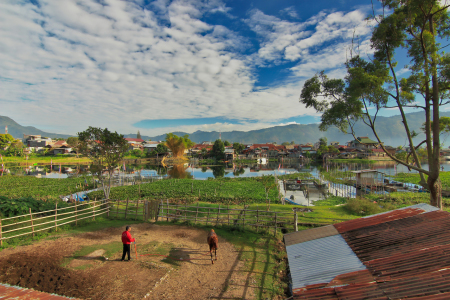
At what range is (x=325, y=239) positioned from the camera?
24.0 ft

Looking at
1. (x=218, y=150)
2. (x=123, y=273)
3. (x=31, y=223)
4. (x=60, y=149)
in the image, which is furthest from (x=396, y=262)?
(x=60, y=149)

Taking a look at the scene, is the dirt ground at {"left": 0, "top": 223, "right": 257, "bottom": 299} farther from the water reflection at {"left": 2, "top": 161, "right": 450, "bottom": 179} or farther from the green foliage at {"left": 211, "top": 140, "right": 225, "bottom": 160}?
the green foliage at {"left": 211, "top": 140, "right": 225, "bottom": 160}

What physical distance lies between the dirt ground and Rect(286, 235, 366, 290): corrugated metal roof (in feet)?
5.50

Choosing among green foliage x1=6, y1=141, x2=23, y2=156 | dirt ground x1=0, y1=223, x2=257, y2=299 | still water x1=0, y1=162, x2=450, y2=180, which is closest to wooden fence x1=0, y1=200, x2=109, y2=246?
dirt ground x1=0, y1=223, x2=257, y2=299

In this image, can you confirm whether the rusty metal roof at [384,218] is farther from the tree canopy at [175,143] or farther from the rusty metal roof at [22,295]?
the tree canopy at [175,143]

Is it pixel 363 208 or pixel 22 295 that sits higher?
→ pixel 22 295

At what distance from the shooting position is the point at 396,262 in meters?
4.88

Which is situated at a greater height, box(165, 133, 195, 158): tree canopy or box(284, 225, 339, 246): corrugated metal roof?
box(165, 133, 195, 158): tree canopy

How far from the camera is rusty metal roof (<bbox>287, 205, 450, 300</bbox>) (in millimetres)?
4055

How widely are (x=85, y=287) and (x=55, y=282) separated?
3.16ft

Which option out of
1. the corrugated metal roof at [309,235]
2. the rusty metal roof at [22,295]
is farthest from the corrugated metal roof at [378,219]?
the rusty metal roof at [22,295]

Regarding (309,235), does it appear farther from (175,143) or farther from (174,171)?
(175,143)

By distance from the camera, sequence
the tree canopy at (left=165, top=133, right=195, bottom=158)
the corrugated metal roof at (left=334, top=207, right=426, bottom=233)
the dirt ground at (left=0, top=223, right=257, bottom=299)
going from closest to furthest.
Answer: the dirt ground at (left=0, top=223, right=257, bottom=299), the corrugated metal roof at (left=334, top=207, right=426, bottom=233), the tree canopy at (left=165, top=133, right=195, bottom=158)

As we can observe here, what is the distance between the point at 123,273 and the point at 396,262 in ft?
26.3
